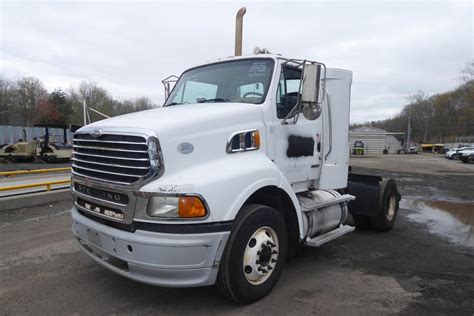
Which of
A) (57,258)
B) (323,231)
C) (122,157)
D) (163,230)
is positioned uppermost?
(122,157)

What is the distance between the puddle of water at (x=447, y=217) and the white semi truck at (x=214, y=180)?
338 cm

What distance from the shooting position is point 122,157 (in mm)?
3473

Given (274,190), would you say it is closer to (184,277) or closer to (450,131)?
(184,277)

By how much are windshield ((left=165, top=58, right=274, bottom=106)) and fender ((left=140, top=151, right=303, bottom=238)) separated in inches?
35.0

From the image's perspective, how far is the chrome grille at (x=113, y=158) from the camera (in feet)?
11.0

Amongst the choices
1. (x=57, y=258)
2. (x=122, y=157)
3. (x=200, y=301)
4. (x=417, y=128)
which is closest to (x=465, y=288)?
(x=200, y=301)

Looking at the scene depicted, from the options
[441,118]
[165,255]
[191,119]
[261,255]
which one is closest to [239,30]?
[191,119]

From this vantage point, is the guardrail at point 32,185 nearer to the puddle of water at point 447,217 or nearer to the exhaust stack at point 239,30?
the exhaust stack at point 239,30

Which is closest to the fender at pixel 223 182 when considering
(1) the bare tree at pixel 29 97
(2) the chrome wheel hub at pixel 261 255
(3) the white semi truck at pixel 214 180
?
(3) the white semi truck at pixel 214 180

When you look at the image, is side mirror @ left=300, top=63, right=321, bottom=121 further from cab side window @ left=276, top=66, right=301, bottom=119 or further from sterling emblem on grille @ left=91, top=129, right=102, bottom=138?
sterling emblem on grille @ left=91, top=129, right=102, bottom=138

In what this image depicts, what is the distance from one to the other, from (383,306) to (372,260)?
5.21ft

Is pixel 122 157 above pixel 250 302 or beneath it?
above

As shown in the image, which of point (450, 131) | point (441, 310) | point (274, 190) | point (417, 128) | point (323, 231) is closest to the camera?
point (441, 310)

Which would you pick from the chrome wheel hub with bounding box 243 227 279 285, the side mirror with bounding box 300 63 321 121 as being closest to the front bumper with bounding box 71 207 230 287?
the chrome wheel hub with bounding box 243 227 279 285
